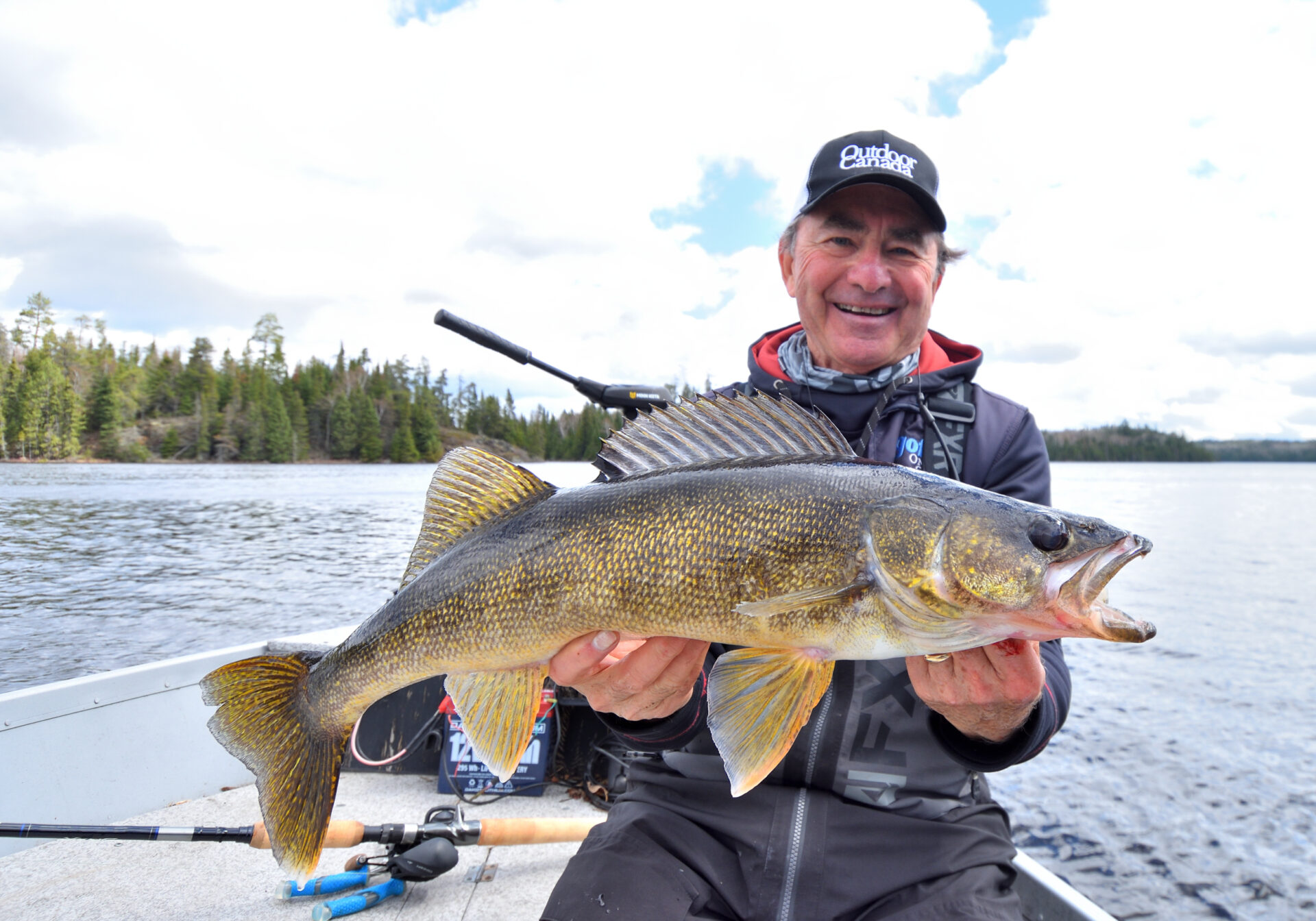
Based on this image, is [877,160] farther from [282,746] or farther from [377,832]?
[377,832]

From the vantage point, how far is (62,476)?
21.1m

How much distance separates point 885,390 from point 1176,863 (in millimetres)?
7527

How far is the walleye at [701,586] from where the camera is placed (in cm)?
195

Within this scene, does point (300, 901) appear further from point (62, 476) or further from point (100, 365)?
point (100, 365)

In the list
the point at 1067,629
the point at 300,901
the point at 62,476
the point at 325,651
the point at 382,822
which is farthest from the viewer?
the point at 62,476

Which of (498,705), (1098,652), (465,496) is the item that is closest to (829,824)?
(498,705)

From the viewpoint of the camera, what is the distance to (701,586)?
2.11m

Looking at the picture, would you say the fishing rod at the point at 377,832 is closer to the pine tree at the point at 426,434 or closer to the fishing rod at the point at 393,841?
the fishing rod at the point at 393,841

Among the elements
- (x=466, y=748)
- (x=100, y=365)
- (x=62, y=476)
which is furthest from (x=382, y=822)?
(x=100, y=365)

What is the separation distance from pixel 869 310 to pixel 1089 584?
1698mm

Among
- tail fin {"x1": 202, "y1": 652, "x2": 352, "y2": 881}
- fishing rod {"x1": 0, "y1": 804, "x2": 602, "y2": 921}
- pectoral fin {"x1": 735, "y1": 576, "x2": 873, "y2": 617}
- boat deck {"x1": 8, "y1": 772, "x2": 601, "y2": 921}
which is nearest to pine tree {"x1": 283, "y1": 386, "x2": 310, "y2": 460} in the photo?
boat deck {"x1": 8, "y1": 772, "x2": 601, "y2": 921}

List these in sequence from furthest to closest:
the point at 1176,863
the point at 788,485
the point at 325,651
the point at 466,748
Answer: the point at 1176,863
the point at 466,748
the point at 325,651
the point at 788,485

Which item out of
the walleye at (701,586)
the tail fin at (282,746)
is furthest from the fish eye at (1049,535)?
the tail fin at (282,746)

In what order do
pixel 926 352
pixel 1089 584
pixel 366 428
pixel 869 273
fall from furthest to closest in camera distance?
pixel 366 428 < pixel 926 352 < pixel 869 273 < pixel 1089 584
